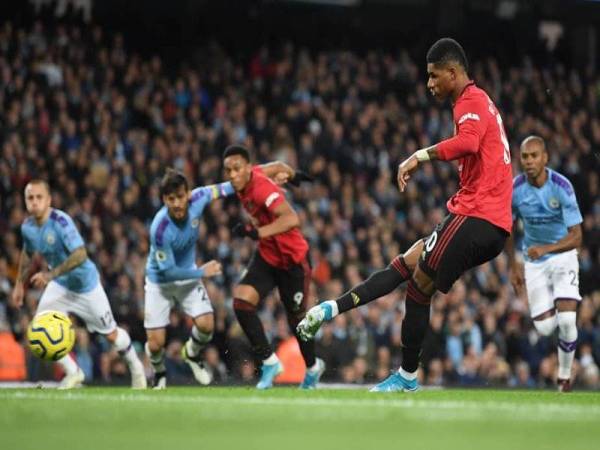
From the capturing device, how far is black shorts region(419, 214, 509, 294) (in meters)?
9.49

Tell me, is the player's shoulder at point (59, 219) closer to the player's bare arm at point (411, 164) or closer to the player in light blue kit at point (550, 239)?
the player in light blue kit at point (550, 239)

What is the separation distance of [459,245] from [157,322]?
454 centimetres

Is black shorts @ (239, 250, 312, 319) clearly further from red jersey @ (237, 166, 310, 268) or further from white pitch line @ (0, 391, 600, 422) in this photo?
white pitch line @ (0, 391, 600, 422)

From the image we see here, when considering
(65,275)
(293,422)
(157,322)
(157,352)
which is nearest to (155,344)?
(157,352)

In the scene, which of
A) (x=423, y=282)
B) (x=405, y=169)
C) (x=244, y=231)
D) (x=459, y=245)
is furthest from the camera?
(x=244, y=231)

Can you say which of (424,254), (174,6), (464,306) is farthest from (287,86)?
(424,254)

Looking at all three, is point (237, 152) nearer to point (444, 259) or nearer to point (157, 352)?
point (157, 352)

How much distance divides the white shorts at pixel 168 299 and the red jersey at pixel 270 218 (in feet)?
3.54

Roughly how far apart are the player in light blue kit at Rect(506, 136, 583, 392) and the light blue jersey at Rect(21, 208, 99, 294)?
4.20m

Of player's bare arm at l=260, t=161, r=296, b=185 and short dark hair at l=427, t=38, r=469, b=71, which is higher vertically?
short dark hair at l=427, t=38, r=469, b=71

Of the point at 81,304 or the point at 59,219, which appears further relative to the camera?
the point at 81,304

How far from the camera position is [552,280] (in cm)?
1268

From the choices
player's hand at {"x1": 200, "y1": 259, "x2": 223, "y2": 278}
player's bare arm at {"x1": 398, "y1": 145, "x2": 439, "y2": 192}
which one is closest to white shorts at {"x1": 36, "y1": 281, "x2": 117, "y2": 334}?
player's hand at {"x1": 200, "y1": 259, "x2": 223, "y2": 278}

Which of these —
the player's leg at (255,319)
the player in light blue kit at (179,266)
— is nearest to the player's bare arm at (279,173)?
the player in light blue kit at (179,266)
